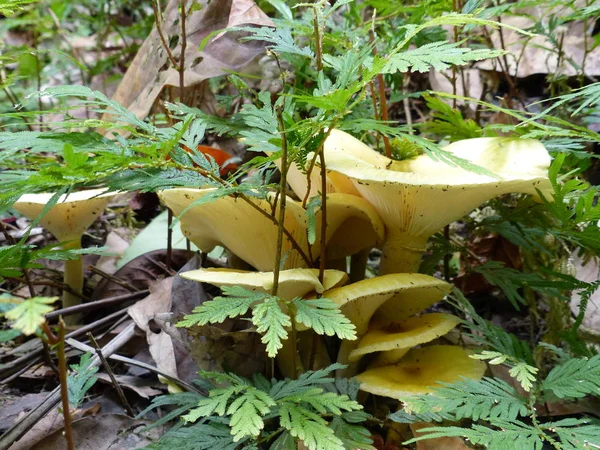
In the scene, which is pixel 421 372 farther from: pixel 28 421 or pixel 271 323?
pixel 28 421

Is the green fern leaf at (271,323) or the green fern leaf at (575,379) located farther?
the green fern leaf at (575,379)

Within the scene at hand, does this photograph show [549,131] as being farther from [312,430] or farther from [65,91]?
[65,91]

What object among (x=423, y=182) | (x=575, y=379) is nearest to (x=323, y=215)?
(x=423, y=182)

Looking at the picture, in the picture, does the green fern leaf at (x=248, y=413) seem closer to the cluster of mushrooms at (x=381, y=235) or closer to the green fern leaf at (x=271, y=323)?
the green fern leaf at (x=271, y=323)

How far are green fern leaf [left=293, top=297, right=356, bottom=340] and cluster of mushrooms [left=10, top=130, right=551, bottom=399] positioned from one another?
0.18 meters

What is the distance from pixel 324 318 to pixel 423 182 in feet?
1.53

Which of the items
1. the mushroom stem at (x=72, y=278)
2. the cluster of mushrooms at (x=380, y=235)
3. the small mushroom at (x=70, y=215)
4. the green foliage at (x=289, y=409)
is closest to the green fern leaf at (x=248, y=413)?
the green foliage at (x=289, y=409)

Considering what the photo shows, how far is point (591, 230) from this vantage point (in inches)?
53.5

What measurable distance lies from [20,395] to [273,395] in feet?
3.69

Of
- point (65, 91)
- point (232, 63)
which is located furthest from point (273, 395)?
point (232, 63)

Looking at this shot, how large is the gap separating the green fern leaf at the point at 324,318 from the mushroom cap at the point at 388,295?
13 centimetres

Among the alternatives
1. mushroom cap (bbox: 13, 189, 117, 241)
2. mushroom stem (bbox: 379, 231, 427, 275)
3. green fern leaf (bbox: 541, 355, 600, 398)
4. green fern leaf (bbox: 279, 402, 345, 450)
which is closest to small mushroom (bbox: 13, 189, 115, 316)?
mushroom cap (bbox: 13, 189, 117, 241)

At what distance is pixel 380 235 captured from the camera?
1666 millimetres

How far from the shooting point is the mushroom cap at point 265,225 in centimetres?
151
